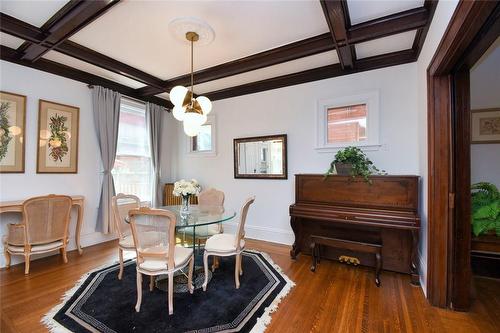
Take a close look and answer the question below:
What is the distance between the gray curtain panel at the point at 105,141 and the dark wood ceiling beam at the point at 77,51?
0.71m

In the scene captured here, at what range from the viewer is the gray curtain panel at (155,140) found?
4.47m

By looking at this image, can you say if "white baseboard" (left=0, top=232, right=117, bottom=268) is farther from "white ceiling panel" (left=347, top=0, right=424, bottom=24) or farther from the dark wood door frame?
"white ceiling panel" (left=347, top=0, right=424, bottom=24)

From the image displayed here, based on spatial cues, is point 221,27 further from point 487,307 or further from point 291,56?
point 487,307

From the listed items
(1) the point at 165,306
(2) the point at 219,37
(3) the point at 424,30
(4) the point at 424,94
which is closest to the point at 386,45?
(3) the point at 424,30

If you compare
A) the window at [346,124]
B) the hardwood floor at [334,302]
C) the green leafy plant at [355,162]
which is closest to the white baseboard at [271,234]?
the hardwood floor at [334,302]

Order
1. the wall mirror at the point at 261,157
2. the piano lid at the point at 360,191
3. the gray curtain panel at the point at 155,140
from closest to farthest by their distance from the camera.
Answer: the piano lid at the point at 360,191 → the wall mirror at the point at 261,157 → the gray curtain panel at the point at 155,140

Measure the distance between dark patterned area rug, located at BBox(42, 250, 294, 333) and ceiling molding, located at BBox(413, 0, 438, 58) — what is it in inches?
115

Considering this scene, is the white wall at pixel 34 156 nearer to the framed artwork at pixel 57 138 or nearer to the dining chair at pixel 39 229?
the framed artwork at pixel 57 138

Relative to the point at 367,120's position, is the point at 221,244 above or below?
below

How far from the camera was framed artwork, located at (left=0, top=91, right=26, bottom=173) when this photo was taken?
2.82m

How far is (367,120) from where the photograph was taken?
10.4 feet

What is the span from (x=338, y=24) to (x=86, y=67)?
11.4 feet

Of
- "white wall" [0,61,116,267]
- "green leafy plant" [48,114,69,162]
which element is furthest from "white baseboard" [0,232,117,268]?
"green leafy plant" [48,114,69,162]

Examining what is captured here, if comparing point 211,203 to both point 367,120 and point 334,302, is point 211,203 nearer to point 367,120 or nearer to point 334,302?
point 334,302
